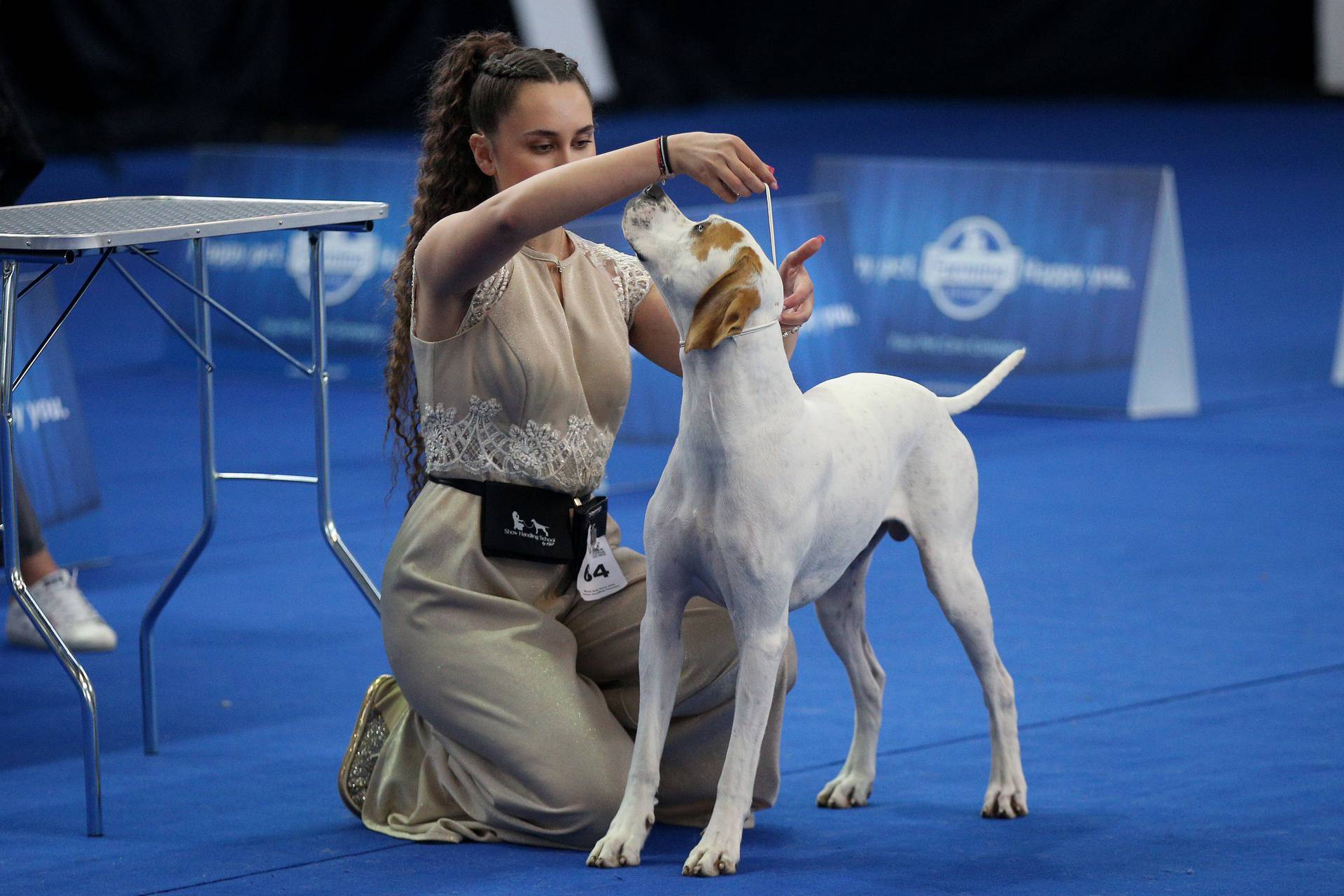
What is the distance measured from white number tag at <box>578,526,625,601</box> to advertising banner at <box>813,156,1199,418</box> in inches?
144

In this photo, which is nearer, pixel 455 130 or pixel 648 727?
pixel 648 727

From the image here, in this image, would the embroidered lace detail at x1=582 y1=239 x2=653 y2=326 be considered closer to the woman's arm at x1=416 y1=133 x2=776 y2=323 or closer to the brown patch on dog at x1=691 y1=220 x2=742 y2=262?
the woman's arm at x1=416 y1=133 x2=776 y2=323

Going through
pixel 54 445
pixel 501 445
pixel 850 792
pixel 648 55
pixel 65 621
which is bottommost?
pixel 648 55

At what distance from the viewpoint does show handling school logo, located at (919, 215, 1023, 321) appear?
7.20 meters

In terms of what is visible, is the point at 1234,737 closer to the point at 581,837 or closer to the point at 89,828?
the point at 581,837

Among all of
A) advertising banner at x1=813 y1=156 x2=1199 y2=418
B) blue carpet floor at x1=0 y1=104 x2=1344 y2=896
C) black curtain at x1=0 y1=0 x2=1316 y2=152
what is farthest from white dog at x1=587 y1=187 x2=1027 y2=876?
black curtain at x1=0 y1=0 x2=1316 y2=152

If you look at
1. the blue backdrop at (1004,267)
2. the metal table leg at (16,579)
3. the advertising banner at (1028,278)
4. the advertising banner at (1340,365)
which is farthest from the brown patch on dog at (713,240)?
the advertising banner at (1340,365)

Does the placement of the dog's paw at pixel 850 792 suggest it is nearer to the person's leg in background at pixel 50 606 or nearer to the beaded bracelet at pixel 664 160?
the beaded bracelet at pixel 664 160

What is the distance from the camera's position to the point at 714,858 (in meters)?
2.79

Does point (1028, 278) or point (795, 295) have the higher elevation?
point (795, 295)

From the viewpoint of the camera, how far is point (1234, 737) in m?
3.58

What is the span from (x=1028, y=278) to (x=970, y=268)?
0.25 meters

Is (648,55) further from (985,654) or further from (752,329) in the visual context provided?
(752,329)

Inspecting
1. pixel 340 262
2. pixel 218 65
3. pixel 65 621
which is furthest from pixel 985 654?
pixel 218 65
